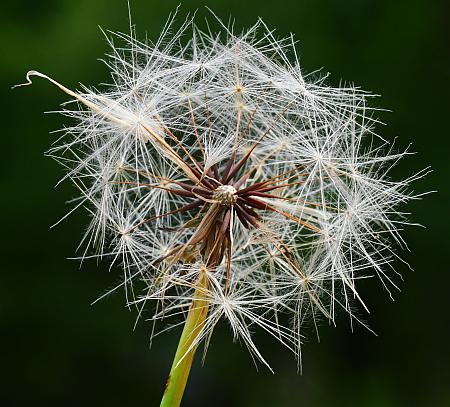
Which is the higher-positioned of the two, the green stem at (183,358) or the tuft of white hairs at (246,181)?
the tuft of white hairs at (246,181)

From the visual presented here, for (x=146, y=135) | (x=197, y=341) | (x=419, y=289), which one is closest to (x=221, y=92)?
(x=146, y=135)

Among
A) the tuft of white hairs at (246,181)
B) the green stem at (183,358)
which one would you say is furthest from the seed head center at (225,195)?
the green stem at (183,358)

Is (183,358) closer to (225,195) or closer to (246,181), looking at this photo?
(225,195)

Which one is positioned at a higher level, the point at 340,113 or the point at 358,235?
the point at 340,113

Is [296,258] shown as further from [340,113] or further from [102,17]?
[102,17]

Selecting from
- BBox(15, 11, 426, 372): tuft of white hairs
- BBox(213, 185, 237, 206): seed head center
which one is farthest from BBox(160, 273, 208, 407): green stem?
BBox(213, 185, 237, 206): seed head center

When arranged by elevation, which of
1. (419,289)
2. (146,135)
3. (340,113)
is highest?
(419,289)

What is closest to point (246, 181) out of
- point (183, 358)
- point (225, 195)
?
point (225, 195)

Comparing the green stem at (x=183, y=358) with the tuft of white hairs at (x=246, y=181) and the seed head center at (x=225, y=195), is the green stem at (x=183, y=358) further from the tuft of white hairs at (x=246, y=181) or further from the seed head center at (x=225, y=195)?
the seed head center at (x=225, y=195)
